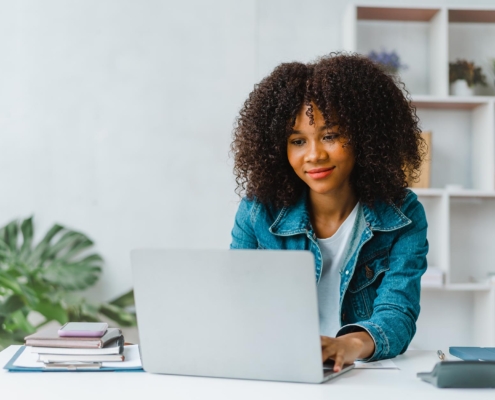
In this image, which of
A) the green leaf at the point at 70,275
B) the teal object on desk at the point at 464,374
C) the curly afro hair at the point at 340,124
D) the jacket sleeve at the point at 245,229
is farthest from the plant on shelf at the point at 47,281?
the teal object on desk at the point at 464,374

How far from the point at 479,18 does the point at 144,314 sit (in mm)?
2544

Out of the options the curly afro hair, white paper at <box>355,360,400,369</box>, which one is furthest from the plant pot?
white paper at <box>355,360,400,369</box>

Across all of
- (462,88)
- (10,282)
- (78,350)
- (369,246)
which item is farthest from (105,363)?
(462,88)

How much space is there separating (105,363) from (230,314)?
1.02 feet

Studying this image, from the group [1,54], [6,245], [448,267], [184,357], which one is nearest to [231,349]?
[184,357]

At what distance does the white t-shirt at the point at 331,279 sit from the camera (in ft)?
5.45

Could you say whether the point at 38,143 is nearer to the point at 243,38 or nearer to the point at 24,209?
the point at 24,209

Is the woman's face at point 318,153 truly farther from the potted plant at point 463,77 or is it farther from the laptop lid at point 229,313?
the potted plant at point 463,77

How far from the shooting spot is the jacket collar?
161cm

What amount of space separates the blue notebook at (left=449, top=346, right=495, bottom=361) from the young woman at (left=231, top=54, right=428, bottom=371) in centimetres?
11

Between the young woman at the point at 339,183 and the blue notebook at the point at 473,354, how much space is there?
11 centimetres

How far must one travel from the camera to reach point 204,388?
3.62 feet

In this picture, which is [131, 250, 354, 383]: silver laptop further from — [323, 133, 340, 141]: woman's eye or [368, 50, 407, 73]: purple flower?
[368, 50, 407, 73]: purple flower

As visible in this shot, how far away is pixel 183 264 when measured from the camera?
1.13 m
